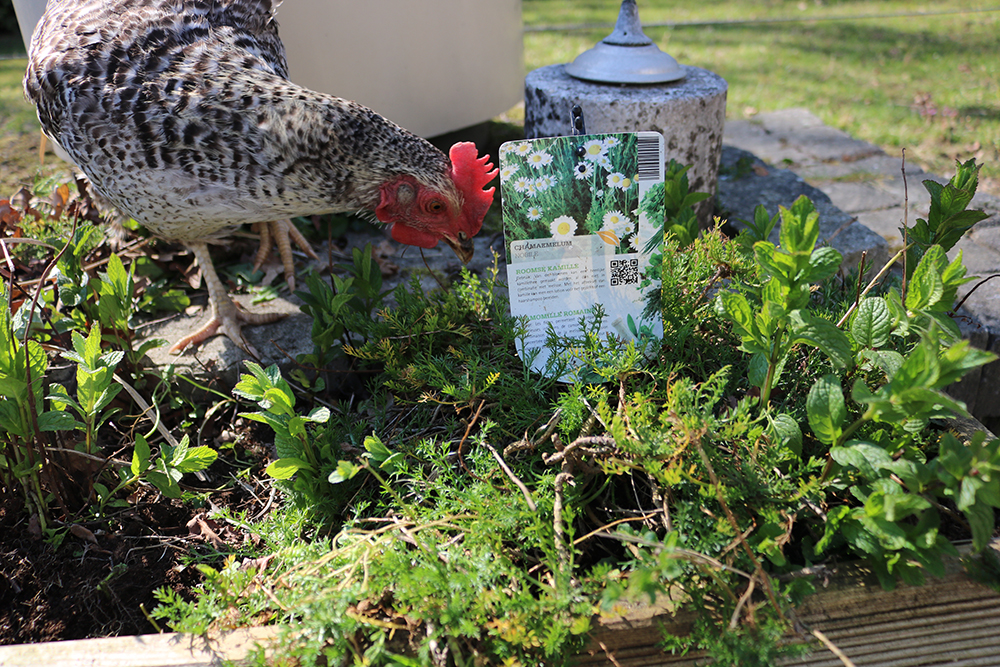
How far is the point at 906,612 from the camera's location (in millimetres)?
1301

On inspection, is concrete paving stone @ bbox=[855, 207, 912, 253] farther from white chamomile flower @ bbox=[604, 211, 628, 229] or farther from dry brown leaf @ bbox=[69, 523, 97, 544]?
dry brown leaf @ bbox=[69, 523, 97, 544]

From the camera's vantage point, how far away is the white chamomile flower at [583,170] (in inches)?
68.7

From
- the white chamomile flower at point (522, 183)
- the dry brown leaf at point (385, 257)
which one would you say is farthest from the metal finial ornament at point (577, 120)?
the dry brown leaf at point (385, 257)

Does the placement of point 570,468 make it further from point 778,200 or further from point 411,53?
point 411,53

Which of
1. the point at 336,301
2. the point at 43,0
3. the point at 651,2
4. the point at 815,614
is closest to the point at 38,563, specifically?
the point at 336,301

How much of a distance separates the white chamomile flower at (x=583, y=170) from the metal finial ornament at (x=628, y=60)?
38.4 inches

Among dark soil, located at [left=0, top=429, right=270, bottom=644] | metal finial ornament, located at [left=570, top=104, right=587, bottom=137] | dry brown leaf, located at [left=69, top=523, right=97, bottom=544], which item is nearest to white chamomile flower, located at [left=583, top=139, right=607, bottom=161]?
metal finial ornament, located at [left=570, top=104, right=587, bottom=137]

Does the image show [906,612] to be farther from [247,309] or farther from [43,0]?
[43,0]

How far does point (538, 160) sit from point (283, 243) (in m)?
1.27

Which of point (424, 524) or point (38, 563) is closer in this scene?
point (424, 524)

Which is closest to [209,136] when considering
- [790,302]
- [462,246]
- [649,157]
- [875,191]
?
[462,246]

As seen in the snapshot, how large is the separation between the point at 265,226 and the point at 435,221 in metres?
0.86

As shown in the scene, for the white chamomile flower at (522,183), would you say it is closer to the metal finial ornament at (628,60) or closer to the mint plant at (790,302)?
the mint plant at (790,302)

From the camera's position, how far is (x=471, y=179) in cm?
210
